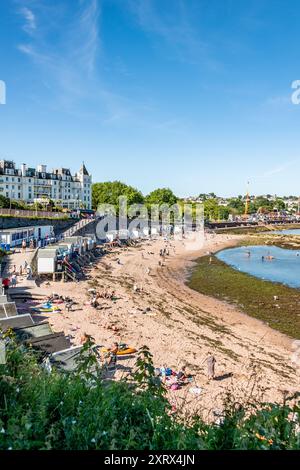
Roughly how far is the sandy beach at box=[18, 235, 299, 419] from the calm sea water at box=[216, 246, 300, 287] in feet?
40.9

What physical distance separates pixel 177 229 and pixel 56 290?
2527 inches

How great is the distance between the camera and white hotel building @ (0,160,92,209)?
74438 mm

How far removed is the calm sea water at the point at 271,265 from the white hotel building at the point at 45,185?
1606 inches

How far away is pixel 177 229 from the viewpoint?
284ft

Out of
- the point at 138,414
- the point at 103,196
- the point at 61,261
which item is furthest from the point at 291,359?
the point at 103,196

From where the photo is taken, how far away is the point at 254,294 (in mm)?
28562

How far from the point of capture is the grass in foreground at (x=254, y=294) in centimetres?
2162

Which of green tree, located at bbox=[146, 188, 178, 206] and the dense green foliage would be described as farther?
green tree, located at bbox=[146, 188, 178, 206]

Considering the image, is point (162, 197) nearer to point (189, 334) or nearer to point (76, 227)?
point (76, 227)

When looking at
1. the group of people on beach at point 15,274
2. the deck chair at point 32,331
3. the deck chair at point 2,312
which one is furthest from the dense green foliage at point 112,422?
the group of people on beach at point 15,274

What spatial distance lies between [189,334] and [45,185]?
239ft

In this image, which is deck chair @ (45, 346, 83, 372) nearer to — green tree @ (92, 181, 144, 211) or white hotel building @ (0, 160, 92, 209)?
white hotel building @ (0, 160, 92, 209)

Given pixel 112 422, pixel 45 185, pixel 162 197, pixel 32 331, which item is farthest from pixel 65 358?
pixel 162 197

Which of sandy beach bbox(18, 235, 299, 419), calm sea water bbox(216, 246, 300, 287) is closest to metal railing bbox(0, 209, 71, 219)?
sandy beach bbox(18, 235, 299, 419)
